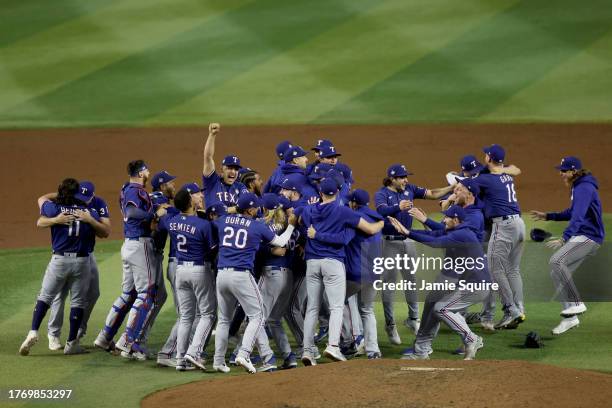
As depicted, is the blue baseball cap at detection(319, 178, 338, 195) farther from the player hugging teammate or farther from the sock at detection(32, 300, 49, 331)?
the sock at detection(32, 300, 49, 331)

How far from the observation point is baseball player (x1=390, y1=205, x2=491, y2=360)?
10031mm

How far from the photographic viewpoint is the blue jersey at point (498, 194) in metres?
11.6

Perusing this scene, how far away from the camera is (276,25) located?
990 inches

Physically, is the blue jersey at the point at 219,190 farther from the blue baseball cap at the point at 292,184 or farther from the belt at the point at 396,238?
the belt at the point at 396,238

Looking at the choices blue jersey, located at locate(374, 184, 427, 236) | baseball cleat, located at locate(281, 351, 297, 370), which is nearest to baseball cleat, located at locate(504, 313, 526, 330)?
blue jersey, located at locate(374, 184, 427, 236)

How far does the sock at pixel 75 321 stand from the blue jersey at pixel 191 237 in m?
1.35

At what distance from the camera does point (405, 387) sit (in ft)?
27.5

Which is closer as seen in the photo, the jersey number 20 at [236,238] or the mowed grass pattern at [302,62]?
the jersey number 20 at [236,238]

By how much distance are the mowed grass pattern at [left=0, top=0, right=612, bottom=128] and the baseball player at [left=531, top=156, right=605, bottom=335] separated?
9.43 metres

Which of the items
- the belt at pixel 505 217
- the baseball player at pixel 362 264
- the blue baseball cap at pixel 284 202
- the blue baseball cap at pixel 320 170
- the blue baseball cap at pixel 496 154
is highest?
the blue baseball cap at pixel 496 154

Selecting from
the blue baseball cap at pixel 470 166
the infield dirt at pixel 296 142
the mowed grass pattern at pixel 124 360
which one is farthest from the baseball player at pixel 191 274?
the infield dirt at pixel 296 142

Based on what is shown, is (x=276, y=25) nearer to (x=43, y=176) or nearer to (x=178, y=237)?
(x=43, y=176)

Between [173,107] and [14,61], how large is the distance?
4.63 m

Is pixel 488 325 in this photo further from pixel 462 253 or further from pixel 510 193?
pixel 462 253
